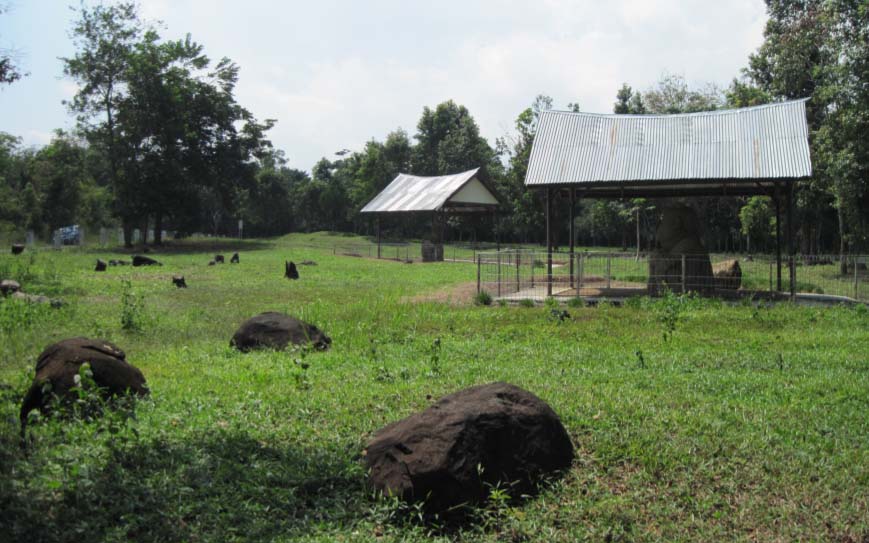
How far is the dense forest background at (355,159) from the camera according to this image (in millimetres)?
25748

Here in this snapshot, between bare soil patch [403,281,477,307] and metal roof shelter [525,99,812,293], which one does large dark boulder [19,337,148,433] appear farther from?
metal roof shelter [525,99,812,293]

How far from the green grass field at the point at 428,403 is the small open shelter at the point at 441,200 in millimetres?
25840

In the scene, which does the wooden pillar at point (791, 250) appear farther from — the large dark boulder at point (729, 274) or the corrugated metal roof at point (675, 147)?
the large dark boulder at point (729, 274)

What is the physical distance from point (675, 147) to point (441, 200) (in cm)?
1965

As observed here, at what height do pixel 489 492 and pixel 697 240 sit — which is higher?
pixel 697 240

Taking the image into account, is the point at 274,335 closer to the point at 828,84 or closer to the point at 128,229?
the point at 828,84

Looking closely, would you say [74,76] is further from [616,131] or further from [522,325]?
[522,325]

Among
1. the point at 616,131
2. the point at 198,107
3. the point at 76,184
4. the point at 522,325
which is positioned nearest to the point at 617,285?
the point at 616,131

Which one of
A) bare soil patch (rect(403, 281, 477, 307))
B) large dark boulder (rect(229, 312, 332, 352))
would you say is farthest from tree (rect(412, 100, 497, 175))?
large dark boulder (rect(229, 312, 332, 352))

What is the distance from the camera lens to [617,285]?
21062 mm

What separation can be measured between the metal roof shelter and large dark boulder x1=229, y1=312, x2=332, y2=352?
920 centimetres

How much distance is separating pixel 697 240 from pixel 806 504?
14516mm

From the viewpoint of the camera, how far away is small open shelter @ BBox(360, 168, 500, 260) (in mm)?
37938

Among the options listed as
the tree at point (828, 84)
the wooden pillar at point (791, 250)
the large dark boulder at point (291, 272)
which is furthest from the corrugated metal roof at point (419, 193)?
the wooden pillar at point (791, 250)
